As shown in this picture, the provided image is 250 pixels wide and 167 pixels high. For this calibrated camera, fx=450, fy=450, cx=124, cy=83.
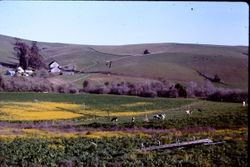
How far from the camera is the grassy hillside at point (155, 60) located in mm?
58094

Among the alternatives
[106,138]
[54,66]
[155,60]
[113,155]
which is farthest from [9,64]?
[113,155]

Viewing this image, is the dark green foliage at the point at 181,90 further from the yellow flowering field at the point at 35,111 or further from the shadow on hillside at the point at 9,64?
the shadow on hillside at the point at 9,64

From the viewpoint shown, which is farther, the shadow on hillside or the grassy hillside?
the shadow on hillside

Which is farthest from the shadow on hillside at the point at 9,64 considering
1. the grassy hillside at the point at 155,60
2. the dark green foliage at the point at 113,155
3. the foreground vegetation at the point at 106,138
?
the dark green foliage at the point at 113,155

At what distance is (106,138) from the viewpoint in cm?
1897

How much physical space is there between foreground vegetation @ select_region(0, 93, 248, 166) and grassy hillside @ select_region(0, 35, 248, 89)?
71.8ft

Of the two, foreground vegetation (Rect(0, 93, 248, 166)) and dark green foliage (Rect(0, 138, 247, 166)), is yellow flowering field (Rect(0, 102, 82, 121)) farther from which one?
dark green foliage (Rect(0, 138, 247, 166))

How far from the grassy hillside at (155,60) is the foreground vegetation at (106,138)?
21890 millimetres

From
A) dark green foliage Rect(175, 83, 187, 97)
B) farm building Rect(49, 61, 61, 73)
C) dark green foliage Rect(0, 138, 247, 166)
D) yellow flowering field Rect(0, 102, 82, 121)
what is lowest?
dark green foliage Rect(0, 138, 247, 166)

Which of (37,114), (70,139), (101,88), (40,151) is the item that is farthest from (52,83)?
(40,151)

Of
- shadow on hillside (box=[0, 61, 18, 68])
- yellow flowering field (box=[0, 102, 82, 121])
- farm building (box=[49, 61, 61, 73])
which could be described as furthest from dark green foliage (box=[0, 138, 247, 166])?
shadow on hillside (box=[0, 61, 18, 68])

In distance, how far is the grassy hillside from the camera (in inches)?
2287

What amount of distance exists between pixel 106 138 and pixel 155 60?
52.9 meters

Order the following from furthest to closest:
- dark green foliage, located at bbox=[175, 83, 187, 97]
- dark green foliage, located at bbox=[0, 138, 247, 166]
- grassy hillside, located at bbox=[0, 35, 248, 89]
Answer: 1. grassy hillside, located at bbox=[0, 35, 248, 89]
2. dark green foliage, located at bbox=[175, 83, 187, 97]
3. dark green foliage, located at bbox=[0, 138, 247, 166]
